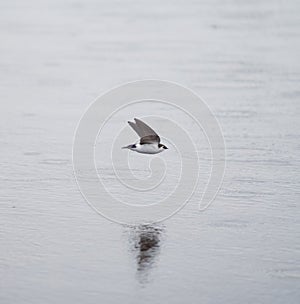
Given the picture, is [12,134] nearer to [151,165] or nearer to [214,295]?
[151,165]

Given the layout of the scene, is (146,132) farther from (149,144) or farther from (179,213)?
(179,213)

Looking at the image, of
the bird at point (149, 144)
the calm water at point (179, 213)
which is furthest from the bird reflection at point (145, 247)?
the bird at point (149, 144)

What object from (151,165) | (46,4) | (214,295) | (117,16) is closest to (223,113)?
(151,165)

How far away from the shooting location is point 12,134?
11.8 m

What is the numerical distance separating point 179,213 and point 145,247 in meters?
1.00

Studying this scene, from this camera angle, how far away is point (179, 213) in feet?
29.2

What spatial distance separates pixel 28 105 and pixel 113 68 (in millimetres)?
3137

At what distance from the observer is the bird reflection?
7.47 metres

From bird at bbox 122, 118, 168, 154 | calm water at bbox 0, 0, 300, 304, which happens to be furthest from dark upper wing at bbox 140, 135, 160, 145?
calm water at bbox 0, 0, 300, 304

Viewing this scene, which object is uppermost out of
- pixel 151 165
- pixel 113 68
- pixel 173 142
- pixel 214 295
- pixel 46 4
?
pixel 46 4

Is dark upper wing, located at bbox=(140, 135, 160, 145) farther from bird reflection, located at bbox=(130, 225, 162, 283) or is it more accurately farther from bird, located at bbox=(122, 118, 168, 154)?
bird reflection, located at bbox=(130, 225, 162, 283)

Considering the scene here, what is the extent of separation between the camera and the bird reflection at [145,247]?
7.47m

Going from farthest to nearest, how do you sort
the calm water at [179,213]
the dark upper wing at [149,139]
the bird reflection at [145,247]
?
the dark upper wing at [149,139] → the bird reflection at [145,247] → the calm water at [179,213]

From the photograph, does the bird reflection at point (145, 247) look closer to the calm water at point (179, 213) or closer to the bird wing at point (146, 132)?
the calm water at point (179, 213)
